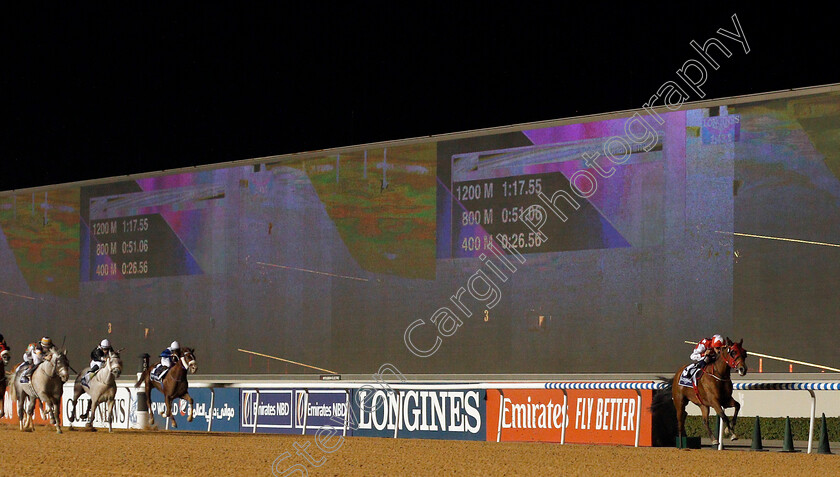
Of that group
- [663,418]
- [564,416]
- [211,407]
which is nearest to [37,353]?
[211,407]

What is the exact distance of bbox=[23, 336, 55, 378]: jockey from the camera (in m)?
19.0

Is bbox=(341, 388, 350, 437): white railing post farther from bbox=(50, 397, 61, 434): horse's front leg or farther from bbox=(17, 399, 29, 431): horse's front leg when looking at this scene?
bbox=(17, 399, 29, 431): horse's front leg

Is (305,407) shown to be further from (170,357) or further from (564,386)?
(564,386)

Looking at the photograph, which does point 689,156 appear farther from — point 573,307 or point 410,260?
point 410,260

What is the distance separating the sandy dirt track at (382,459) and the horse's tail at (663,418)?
73 centimetres

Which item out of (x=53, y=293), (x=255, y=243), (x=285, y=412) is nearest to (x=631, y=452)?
(x=285, y=412)

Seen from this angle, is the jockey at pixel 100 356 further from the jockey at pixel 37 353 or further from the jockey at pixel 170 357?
the jockey at pixel 170 357

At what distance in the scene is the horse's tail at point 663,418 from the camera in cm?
1480

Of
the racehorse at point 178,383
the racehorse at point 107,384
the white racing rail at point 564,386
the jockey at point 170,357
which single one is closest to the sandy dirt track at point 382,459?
the white racing rail at point 564,386

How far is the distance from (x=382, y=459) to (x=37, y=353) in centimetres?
887

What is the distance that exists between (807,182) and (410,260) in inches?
308

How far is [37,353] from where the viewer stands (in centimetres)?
1911

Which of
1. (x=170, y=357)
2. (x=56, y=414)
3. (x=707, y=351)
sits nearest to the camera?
(x=707, y=351)

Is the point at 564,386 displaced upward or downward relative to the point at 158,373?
upward
